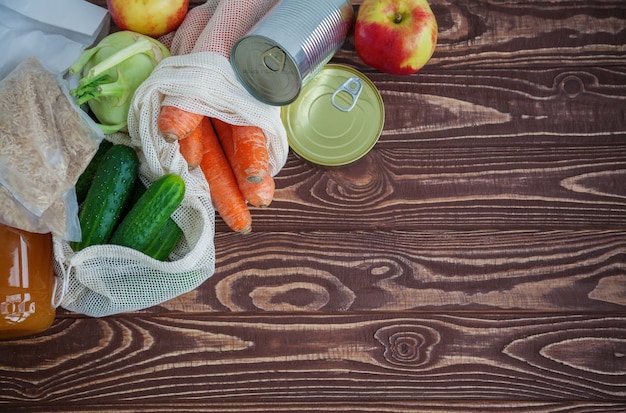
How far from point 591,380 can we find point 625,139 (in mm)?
449

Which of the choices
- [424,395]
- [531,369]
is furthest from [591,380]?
[424,395]

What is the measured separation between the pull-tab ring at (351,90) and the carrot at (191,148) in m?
0.24

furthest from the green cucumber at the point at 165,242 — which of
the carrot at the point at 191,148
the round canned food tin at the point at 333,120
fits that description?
the round canned food tin at the point at 333,120

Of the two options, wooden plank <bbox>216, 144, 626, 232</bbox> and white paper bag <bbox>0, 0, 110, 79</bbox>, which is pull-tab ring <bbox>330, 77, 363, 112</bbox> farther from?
white paper bag <bbox>0, 0, 110, 79</bbox>

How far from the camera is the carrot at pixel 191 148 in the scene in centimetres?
99

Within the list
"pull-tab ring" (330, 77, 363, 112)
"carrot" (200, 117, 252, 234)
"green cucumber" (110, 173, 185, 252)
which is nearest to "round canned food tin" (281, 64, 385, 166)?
"pull-tab ring" (330, 77, 363, 112)

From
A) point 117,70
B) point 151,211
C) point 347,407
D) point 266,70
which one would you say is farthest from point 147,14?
point 347,407

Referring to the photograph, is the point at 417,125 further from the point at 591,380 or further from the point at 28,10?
the point at 28,10

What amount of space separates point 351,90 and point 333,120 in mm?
61

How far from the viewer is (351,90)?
1.06 metres

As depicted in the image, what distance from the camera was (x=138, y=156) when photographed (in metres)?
1.01

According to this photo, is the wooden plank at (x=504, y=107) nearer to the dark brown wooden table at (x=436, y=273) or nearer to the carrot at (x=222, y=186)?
the dark brown wooden table at (x=436, y=273)

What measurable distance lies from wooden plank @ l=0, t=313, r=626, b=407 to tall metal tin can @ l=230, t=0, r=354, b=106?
41cm

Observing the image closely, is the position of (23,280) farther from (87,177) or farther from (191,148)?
→ (191,148)
